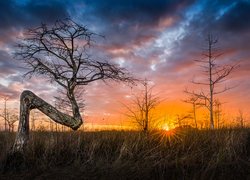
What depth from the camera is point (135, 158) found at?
12.3m

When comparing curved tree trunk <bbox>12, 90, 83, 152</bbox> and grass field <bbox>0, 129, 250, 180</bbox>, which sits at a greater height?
curved tree trunk <bbox>12, 90, 83, 152</bbox>

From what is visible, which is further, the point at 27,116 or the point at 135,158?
the point at 27,116

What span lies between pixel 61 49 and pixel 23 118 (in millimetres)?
3002

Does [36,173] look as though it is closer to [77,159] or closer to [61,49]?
[77,159]

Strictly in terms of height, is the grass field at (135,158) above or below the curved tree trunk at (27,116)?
below

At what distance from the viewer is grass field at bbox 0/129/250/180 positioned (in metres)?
11.0

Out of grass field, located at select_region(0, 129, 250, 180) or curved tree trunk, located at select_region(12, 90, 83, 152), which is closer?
grass field, located at select_region(0, 129, 250, 180)

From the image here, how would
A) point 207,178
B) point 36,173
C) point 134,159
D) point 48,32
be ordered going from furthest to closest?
point 48,32 → point 134,159 → point 36,173 → point 207,178

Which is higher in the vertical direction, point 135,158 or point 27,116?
point 27,116

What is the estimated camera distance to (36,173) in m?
11.3

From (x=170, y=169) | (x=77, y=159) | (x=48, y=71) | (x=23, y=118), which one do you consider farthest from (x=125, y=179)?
(x=48, y=71)

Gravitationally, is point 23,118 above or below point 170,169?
above

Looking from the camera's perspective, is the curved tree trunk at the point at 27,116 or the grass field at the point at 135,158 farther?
the curved tree trunk at the point at 27,116

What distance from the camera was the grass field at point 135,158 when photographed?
11.0 metres
